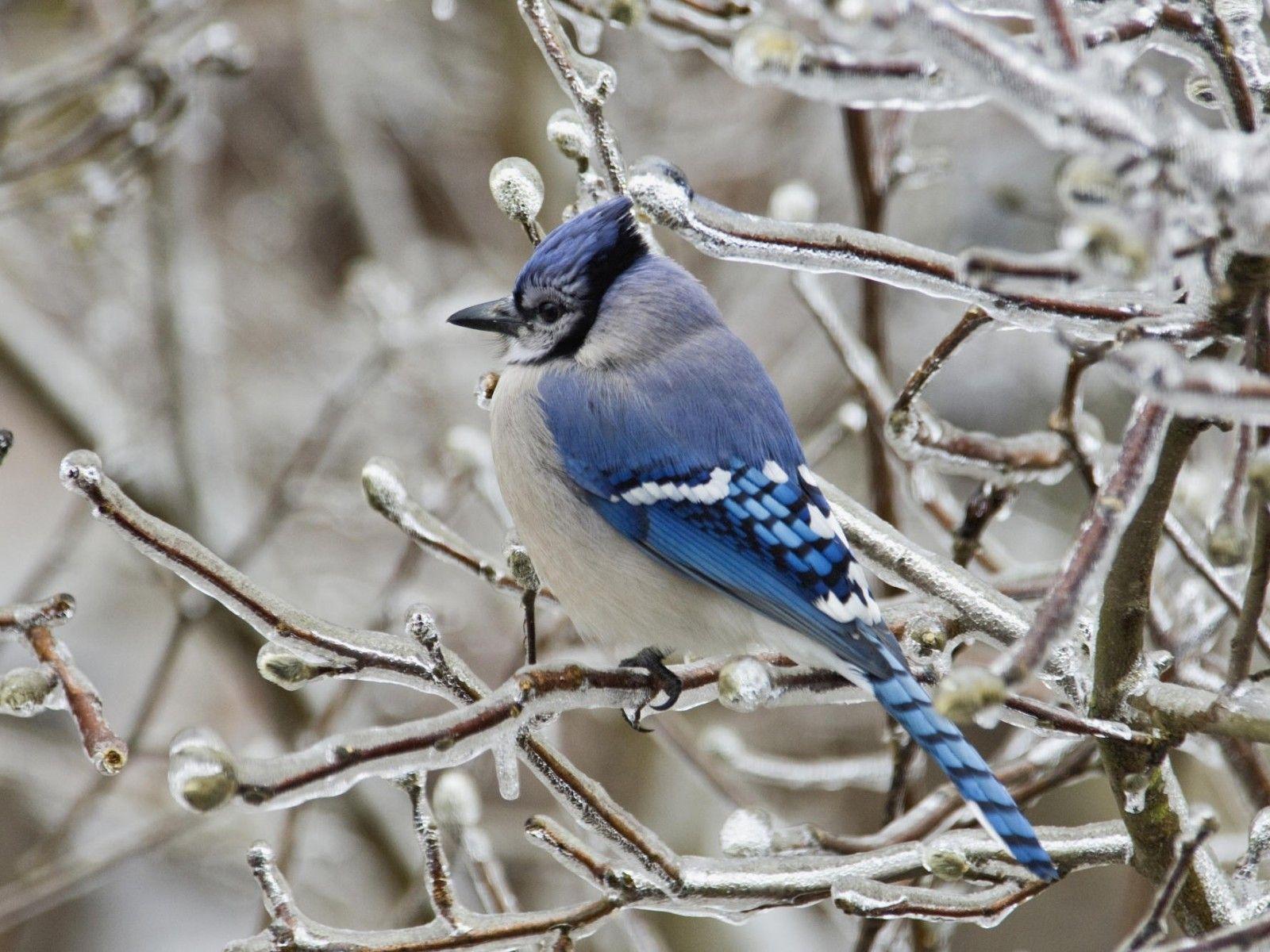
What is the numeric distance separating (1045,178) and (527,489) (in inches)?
219

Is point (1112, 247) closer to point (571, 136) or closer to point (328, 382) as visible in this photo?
point (571, 136)

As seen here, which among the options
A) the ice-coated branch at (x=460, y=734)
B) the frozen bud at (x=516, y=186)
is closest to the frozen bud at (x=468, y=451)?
the frozen bud at (x=516, y=186)

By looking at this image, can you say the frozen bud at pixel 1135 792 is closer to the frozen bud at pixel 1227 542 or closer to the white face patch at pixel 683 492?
the frozen bud at pixel 1227 542

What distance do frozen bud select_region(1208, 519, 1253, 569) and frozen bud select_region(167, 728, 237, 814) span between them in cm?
116

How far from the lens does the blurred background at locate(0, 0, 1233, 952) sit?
3582 millimetres

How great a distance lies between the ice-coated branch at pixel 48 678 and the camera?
1612 millimetres

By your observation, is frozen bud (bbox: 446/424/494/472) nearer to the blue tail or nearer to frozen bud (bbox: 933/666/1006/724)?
the blue tail

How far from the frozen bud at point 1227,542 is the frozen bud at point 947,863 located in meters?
0.52

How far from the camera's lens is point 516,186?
2.06 m

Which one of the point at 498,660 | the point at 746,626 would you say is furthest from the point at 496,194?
the point at 498,660

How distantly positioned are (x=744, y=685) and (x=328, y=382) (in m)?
5.02

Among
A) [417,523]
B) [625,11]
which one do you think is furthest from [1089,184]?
[417,523]

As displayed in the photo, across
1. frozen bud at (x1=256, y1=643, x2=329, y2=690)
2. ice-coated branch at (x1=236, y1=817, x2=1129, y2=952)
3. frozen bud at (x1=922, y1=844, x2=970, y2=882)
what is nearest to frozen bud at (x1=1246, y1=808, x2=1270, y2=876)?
ice-coated branch at (x1=236, y1=817, x2=1129, y2=952)

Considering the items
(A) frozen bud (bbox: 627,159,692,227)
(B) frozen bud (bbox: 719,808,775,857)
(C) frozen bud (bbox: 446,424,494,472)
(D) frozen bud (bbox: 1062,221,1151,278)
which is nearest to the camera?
(D) frozen bud (bbox: 1062,221,1151,278)
